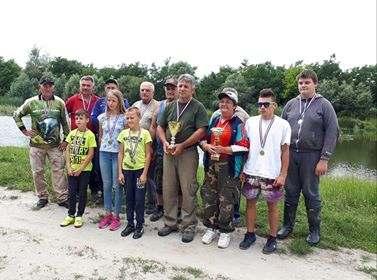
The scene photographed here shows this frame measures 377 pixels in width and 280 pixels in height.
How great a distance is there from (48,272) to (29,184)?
350 centimetres

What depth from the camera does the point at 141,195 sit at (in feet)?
18.2

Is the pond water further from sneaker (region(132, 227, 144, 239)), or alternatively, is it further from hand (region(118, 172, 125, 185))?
sneaker (region(132, 227, 144, 239))

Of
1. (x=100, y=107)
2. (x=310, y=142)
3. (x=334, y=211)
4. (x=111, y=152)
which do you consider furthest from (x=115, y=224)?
(x=334, y=211)

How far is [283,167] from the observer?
16.8ft

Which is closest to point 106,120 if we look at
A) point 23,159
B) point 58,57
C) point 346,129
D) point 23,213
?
point 23,213

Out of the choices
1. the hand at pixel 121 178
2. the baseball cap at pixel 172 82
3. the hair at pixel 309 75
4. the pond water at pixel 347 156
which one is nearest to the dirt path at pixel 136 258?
the hand at pixel 121 178

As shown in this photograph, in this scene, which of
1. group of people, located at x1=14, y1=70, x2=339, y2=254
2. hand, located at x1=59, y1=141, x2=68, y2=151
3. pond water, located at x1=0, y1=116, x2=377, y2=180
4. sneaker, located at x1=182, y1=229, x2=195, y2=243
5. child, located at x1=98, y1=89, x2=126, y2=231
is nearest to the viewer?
group of people, located at x1=14, y1=70, x2=339, y2=254

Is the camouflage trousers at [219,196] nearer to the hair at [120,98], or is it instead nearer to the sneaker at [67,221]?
the hair at [120,98]

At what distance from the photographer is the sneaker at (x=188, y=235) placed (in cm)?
545

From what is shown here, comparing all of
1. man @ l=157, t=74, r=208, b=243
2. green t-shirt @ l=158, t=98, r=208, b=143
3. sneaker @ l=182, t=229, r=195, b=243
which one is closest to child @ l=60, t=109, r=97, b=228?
man @ l=157, t=74, r=208, b=243

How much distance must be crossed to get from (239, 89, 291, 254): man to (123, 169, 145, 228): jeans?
1.34m

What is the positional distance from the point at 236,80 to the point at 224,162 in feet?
123

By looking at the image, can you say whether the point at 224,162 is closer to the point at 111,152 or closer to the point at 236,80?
the point at 111,152

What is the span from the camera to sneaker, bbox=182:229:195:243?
17.9 feet
